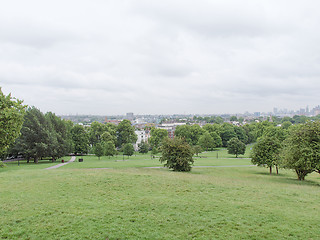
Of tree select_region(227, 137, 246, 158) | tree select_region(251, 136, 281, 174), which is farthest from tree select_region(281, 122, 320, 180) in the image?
tree select_region(227, 137, 246, 158)

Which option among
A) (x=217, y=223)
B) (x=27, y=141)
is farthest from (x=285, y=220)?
(x=27, y=141)

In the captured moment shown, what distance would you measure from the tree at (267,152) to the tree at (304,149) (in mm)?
5088

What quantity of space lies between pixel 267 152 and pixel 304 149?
30.1ft

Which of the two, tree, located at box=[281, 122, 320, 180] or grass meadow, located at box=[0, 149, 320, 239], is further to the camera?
tree, located at box=[281, 122, 320, 180]

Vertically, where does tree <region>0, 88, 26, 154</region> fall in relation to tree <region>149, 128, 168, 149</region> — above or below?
above

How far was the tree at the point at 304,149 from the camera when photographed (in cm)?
2125

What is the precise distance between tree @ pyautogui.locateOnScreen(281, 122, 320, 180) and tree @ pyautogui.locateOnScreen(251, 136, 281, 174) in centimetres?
509

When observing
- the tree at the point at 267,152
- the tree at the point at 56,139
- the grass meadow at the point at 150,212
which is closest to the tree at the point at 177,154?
the tree at the point at 267,152

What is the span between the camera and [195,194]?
1408cm

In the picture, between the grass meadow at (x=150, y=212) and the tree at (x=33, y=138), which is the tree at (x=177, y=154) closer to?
the grass meadow at (x=150, y=212)

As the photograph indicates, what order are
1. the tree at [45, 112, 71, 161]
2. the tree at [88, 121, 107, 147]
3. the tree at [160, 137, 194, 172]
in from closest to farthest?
→ the tree at [160, 137, 194, 172]
the tree at [45, 112, 71, 161]
the tree at [88, 121, 107, 147]

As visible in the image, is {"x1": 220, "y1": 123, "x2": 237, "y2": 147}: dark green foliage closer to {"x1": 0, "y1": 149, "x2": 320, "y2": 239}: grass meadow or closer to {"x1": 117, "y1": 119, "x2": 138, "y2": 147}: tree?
{"x1": 117, "y1": 119, "x2": 138, "y2": 147}: tree

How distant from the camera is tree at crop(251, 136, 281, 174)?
29938mm

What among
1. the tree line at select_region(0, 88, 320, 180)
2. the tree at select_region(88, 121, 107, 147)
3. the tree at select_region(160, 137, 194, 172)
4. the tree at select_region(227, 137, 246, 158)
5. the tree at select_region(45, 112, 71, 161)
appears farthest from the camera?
the tree at select_region(88, 121, 107, 147)
